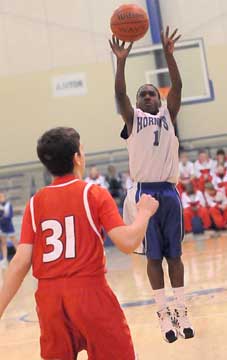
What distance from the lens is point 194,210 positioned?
15.8 m

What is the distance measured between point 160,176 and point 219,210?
10.2 m

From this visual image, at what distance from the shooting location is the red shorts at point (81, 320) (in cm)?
334

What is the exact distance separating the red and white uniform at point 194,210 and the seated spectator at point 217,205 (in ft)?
0.38

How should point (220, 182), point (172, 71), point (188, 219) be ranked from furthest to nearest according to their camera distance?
1. point (220, 182)
2. point (188, 219)
3. point (172, 71)

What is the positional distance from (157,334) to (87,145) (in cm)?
1315

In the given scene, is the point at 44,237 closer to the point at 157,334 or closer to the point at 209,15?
the point at 157,334

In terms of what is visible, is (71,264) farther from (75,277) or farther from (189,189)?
(189,189)

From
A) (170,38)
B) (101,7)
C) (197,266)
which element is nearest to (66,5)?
(101,7)

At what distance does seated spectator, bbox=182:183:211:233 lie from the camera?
15.7 metres

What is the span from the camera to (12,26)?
19047mm

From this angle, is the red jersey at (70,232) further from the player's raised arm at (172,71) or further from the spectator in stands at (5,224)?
the spectator in stands at (5,224)

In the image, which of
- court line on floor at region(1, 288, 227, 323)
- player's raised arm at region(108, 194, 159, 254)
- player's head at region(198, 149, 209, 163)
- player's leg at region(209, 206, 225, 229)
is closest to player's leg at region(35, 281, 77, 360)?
player's raised arm at region(108, 194, 159, 254)

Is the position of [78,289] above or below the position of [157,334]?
above

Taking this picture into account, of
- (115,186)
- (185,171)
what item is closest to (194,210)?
(185,171)
